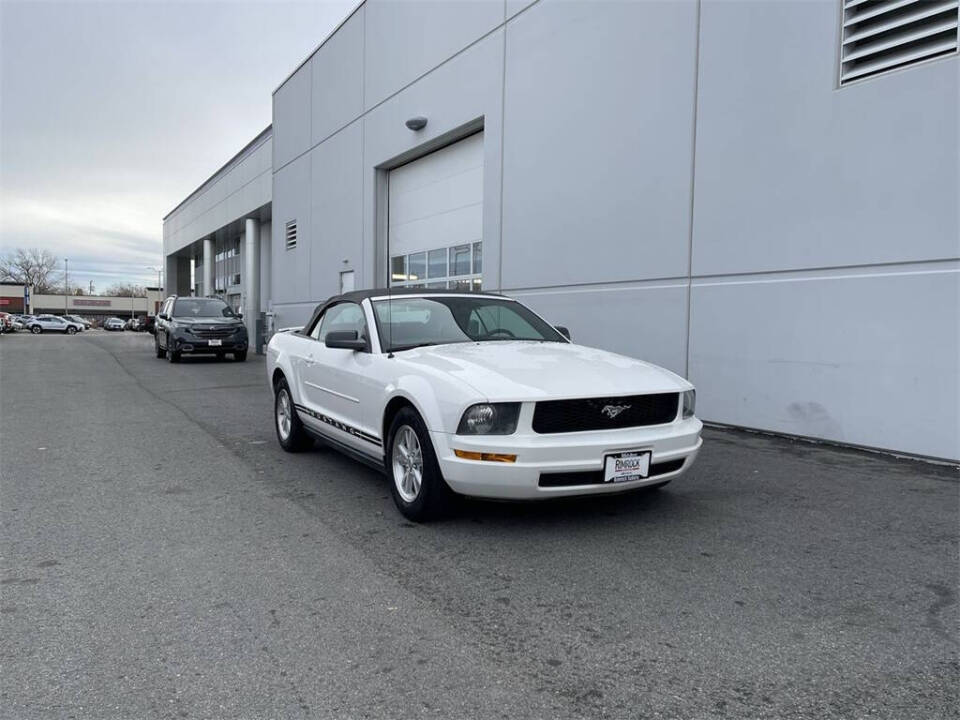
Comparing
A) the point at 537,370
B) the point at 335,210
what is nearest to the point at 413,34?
the point at 335,210

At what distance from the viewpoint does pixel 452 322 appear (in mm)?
5531

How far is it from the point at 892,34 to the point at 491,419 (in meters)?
→ 6.14

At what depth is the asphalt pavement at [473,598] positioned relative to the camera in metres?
2.52

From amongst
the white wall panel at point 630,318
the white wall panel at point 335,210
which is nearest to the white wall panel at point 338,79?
the white wall panel at point 335,210

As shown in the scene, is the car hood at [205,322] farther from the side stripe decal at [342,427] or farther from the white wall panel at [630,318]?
the side stripe decal at [342,427]

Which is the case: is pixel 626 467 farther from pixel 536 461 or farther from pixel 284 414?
pixel 284 414

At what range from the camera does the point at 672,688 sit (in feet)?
8.39

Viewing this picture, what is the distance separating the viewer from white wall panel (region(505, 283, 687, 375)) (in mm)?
9039

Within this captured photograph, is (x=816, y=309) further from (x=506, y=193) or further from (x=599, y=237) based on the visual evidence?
(x=506, y=193)

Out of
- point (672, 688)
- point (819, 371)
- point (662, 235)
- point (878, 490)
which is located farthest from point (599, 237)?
point (672, 688)

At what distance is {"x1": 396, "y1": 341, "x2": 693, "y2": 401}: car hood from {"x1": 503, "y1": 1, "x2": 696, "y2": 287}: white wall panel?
4.58m

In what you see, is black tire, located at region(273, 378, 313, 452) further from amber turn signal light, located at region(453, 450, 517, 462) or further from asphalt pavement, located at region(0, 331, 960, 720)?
amber turn signal light, located at region(453, 450, 517, 462)

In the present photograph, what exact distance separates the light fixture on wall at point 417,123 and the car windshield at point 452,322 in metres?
9.48

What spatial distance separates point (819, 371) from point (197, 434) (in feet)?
22.5
